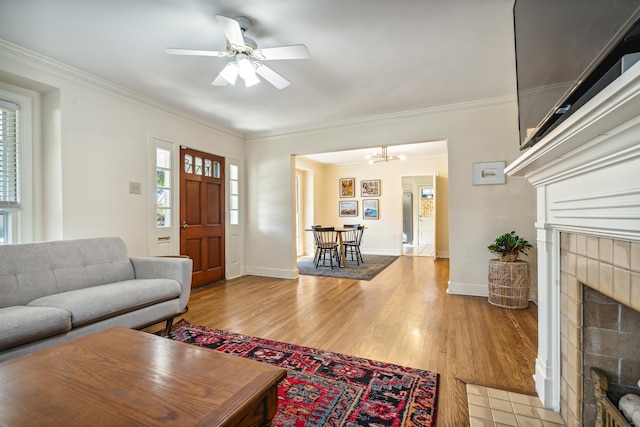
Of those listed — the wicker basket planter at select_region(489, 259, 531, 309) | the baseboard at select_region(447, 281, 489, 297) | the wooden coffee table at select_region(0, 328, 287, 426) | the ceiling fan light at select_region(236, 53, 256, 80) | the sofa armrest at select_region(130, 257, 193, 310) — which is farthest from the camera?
the baseboard at select_region(447, 281, 489, 297)

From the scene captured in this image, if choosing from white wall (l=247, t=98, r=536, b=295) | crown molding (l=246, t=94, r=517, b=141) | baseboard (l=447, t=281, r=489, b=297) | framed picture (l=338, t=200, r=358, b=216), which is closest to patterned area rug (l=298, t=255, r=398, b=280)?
baseboard (l=447, t=281, r=489, b=297)

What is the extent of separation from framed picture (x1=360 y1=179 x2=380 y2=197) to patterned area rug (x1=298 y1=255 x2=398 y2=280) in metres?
2.04

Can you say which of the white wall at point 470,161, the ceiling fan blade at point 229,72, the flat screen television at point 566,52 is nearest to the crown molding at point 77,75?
the ceiling fan blade at point 229,72

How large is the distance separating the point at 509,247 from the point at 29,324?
4164 mm

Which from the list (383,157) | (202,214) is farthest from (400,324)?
(383,157)

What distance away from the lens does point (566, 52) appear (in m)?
1.08

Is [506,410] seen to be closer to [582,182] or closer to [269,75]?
[582,182]

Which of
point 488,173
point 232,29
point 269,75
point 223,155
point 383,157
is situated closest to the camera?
point 232,29

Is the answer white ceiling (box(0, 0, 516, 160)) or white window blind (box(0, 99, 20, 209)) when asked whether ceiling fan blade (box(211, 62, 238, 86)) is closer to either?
white ceiling (box(0, 0, 516, 160))

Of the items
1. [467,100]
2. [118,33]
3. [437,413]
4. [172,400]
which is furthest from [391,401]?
[467,100]

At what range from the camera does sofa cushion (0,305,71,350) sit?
1.67m

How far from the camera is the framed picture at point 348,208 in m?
8.13

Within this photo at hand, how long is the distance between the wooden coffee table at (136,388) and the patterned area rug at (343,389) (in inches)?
21.1

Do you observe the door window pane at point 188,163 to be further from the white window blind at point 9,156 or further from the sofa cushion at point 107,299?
the sofa cushion at point 107,299
